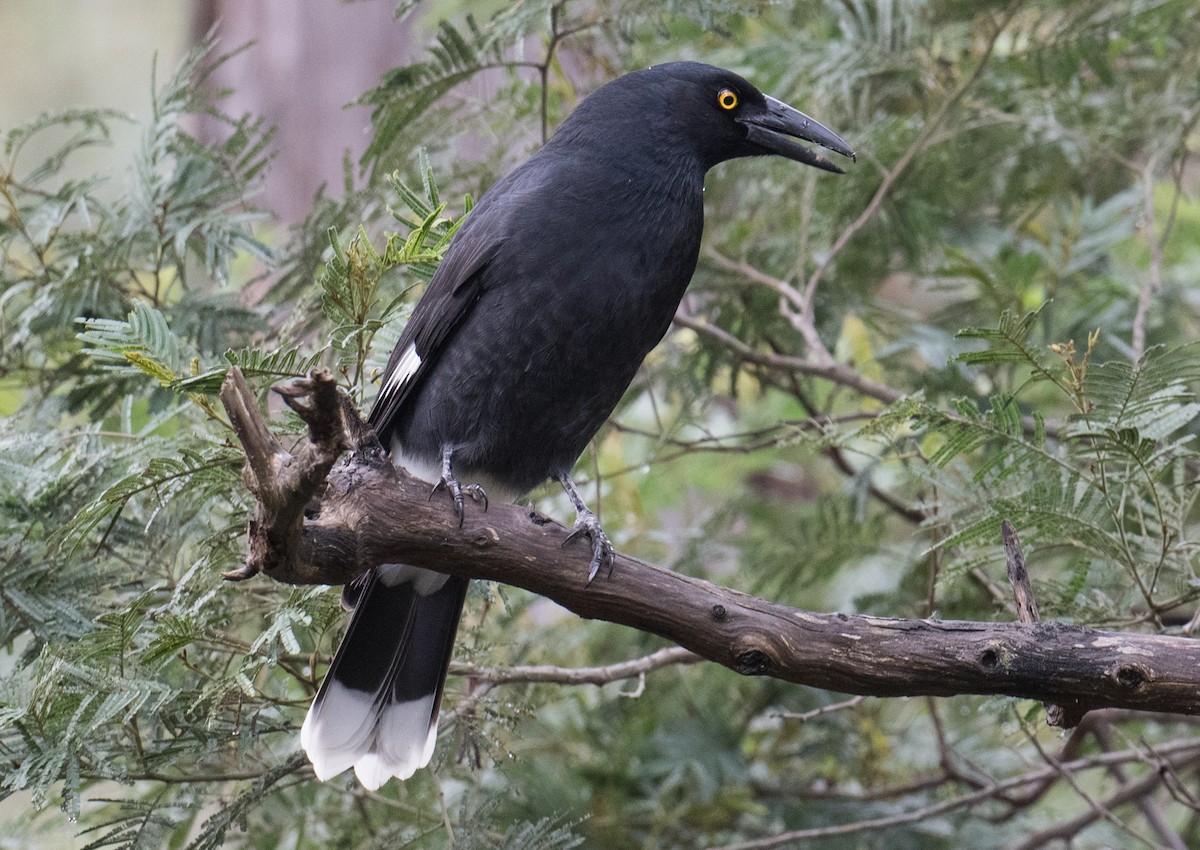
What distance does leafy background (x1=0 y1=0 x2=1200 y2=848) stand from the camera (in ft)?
6.85

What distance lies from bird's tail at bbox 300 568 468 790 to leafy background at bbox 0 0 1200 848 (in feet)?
0.27

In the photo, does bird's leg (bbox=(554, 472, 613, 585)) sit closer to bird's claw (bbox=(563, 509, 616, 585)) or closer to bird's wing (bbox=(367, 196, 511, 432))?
bird's claw (bbox=(563, 509, 616, 585))

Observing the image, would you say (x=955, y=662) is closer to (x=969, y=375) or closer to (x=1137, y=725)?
(x=969, y=375)

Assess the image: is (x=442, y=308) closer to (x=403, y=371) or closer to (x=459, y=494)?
(x=403, y=371)

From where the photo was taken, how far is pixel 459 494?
1.96 metres

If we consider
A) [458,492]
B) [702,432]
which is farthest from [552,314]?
[702,432]

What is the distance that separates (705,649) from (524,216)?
98cm

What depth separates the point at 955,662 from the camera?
1.81m

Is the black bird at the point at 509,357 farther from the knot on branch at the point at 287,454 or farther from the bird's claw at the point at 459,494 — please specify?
the knot on branch at the point at 287,454

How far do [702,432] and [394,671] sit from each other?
49.8 inches

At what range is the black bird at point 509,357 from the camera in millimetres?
2344

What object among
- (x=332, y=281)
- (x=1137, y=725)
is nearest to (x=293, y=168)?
(x=332, y=281)

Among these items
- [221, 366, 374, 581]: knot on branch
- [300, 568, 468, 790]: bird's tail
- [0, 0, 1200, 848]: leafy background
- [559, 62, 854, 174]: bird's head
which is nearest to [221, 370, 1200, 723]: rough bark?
[221, 366, 374, 581]: knot on branch

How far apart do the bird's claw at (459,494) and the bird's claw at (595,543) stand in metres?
0.17
